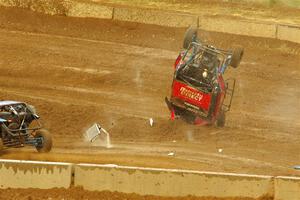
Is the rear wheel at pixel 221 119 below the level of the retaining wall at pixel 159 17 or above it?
below

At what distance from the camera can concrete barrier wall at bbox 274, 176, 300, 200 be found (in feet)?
37.6

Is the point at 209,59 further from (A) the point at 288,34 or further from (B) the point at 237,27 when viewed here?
(A) the point at 288,34

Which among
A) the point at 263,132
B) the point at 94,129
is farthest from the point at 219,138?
the point at 94,129

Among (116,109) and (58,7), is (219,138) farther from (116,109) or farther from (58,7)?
(58,7)

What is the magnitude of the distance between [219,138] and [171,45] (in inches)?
295

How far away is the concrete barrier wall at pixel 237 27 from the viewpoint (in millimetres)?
24828

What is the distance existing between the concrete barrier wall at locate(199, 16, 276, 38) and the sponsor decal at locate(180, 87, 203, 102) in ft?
25.8

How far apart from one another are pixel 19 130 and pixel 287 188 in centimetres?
517

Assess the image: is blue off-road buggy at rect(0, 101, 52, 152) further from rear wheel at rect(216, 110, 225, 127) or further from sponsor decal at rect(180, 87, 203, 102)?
rear wheel at rect(216, 110, 225, 127)

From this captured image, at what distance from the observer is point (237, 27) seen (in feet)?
81.8

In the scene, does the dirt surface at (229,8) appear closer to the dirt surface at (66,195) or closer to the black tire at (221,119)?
the black tire at (221,119)

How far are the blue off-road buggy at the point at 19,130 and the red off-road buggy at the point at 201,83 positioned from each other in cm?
405

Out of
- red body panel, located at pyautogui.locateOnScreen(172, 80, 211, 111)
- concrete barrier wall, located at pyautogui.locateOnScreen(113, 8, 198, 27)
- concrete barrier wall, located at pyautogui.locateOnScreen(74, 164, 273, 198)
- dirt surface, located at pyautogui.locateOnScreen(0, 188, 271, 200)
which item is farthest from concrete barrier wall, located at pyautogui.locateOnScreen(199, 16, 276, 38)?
dirt surface, located at pyautogui.locateOnScreen(0, 188, 271, 200)

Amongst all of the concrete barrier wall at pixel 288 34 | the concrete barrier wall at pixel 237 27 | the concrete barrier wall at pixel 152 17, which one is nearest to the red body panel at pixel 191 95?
the concrete barrier wall at pixel 237 27
